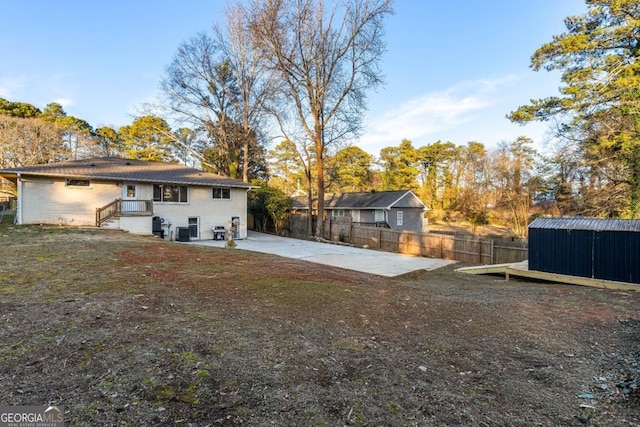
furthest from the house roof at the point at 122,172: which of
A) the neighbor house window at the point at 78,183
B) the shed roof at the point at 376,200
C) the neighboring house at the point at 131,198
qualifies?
the shed roof at the point at 376,200

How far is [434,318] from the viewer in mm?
4953

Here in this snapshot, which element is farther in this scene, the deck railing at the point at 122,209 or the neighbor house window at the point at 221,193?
the neighbor house window at the point at 221,193

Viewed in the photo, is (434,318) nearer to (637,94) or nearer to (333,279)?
(333,279)

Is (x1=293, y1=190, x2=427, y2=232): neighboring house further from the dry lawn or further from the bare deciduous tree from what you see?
the dry lawn

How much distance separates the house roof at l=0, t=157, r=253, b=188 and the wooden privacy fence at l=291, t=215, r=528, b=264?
7077 mm

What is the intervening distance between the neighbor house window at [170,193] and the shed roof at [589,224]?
55.2 ft

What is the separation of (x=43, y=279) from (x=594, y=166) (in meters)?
22.4

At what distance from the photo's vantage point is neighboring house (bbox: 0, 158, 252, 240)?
14359 millimetres

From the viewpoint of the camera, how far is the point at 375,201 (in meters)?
27.6

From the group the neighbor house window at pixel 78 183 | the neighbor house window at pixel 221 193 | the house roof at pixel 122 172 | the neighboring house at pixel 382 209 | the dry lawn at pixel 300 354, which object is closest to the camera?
the dry lawn at pixel 300 354

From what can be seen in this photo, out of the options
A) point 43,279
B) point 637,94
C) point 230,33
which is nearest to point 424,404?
point 43,279

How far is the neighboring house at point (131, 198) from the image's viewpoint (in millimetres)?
14359

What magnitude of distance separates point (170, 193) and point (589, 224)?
18.3 meters

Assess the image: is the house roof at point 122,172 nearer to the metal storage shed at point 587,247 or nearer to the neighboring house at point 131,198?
the neighboring house at point 131,198
